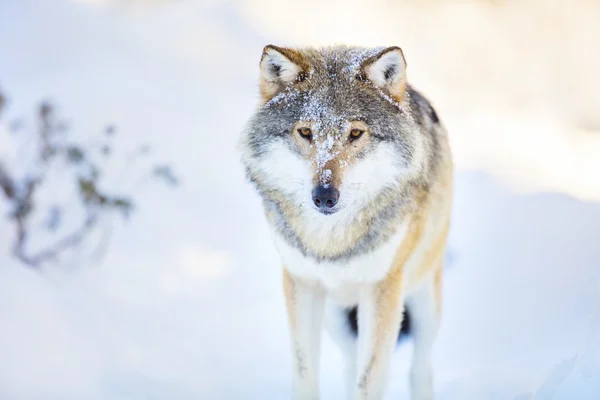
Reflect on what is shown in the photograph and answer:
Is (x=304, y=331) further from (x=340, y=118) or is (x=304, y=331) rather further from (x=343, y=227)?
(x=340, y=118)

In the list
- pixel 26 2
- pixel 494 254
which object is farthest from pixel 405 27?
pixel 26 2

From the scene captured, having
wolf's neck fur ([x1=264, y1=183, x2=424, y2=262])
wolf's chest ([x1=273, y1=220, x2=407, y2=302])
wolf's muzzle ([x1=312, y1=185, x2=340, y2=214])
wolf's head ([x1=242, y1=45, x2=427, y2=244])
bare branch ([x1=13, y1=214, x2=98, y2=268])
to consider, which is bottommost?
bare branch ([x1=13, y1=214, x2=98, y2=268])

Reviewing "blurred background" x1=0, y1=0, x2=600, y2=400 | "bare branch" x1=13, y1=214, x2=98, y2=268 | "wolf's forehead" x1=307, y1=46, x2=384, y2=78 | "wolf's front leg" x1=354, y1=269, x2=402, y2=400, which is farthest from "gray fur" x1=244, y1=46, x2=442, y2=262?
"bare branch" x1=13, y1=214, x2=98, y2=268

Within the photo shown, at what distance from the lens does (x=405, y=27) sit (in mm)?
5441

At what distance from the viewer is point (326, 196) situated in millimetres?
2611

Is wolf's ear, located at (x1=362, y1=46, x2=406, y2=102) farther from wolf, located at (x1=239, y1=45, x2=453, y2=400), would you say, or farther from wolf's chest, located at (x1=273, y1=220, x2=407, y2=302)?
wolf's chest, located at (x1=273, y1=220, x2=407, y2=302)

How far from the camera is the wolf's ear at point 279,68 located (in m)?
2.86

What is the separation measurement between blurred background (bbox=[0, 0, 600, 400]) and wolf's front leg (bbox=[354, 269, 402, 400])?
66cm

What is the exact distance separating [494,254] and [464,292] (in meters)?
0.49

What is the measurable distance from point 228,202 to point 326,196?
2.86 metres

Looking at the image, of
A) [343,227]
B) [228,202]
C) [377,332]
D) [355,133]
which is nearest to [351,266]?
[343,227]

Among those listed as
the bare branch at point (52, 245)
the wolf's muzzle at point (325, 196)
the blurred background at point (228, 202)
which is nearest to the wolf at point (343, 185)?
the wolf's muzzle at point (325, 196)

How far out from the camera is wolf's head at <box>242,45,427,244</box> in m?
2.72

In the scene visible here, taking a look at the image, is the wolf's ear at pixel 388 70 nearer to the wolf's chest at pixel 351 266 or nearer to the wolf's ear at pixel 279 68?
the wolf's ear at pixel 279 68
